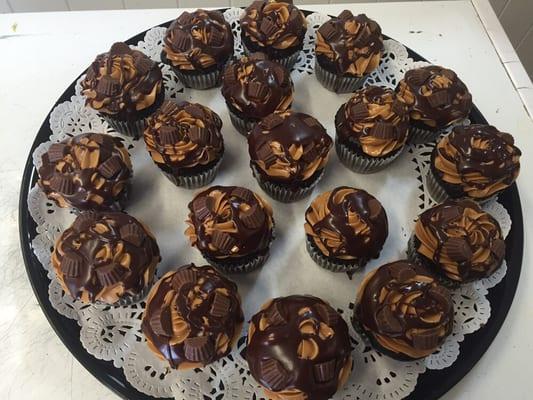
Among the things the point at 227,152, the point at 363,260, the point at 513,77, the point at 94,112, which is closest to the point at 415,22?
the point at 513,77

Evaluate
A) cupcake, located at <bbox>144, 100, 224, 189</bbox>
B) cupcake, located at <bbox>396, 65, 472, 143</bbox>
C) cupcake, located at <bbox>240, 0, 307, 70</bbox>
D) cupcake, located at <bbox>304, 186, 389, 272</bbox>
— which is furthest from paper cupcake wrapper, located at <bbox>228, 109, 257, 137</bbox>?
cupcake, located at <bbox>396, 65, 472, 143</bbox>

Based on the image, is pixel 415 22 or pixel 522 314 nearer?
pixel 522 314

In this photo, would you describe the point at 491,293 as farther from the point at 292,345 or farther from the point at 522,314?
the point at 292,345

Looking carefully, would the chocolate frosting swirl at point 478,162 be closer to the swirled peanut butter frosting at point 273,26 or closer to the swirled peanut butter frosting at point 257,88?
the swirled peanut butter frosting at point 257,88

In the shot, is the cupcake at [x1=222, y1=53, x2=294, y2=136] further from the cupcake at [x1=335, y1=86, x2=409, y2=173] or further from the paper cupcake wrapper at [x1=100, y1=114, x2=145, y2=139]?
the paper cupcake wrapper at [x1=100, y1=114, x2=145, y2=139]

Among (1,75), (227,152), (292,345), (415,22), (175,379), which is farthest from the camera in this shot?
(415,22)

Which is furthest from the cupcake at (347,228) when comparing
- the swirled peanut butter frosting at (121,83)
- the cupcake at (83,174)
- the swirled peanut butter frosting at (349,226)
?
the swirled peanut butter frosting at (121,83)

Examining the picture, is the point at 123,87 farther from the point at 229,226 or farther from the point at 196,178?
the point at 229,226
